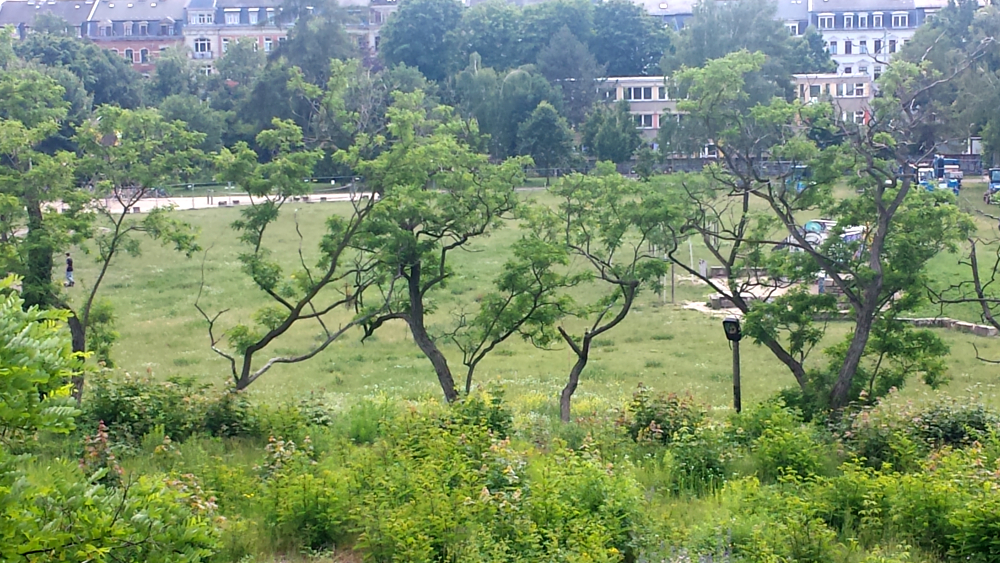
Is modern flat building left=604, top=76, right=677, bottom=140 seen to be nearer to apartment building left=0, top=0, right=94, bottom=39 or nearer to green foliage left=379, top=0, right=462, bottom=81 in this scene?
green foliage left=379, top=0, right=462, bottom=81

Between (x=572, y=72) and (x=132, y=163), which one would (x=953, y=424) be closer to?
(x=132, y=163)

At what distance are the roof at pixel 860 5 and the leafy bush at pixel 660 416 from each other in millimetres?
68684

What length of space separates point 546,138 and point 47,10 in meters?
48.1

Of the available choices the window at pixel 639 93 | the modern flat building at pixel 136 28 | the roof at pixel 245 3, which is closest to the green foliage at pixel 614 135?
the window at pixel 639 93

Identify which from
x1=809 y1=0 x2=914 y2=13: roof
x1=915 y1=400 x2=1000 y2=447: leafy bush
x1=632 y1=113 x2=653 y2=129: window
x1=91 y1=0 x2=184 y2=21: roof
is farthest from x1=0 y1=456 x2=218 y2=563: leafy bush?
x1=91 y1=0 x2=184 y2=21: roof

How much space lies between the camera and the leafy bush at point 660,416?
10.9m

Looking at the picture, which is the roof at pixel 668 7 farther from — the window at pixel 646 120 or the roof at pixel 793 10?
the window at pixel 646 120

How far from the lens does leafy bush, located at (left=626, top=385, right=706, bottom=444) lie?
10.9 meters

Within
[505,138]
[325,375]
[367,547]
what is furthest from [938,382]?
[505,138]

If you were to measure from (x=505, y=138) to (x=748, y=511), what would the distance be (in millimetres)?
48547

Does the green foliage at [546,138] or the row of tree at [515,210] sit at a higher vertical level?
the green foliage at [546,138]

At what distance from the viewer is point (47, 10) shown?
81.9m

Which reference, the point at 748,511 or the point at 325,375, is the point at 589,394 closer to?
the point at 325,375

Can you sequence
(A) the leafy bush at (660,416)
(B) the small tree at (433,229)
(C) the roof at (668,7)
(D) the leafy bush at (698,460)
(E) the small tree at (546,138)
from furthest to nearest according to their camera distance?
(C) the roof at (668,7) → (E) the small tree at (546,138) → (B) the small tree at (433,229) → (A) the leafy bush at (660,416) → (D) the leafy bush at (698,460)
